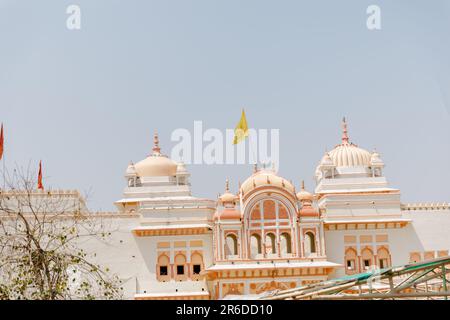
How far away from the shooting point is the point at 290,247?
30859mm

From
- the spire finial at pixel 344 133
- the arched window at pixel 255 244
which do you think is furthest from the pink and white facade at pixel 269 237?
the spire finial at pixel 344 133

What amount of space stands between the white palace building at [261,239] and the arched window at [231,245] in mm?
54

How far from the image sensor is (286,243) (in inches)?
→ 1251

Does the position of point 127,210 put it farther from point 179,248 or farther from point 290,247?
point 290,247

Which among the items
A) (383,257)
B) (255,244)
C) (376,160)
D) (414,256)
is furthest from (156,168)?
(414,256)

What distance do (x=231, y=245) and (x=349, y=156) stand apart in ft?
28.1

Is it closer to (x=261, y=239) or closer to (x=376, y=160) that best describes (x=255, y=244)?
(x=261, y=239)

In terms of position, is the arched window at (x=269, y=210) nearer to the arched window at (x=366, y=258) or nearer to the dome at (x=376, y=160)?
the arched window at (x=366, y=258)

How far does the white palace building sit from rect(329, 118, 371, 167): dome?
12.6 ft

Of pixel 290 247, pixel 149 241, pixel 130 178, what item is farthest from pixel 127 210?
pixel 290 247

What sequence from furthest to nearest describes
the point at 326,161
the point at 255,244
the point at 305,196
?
1. the point at 326,161
2. the point at 255,244
3. the point at 305,196
